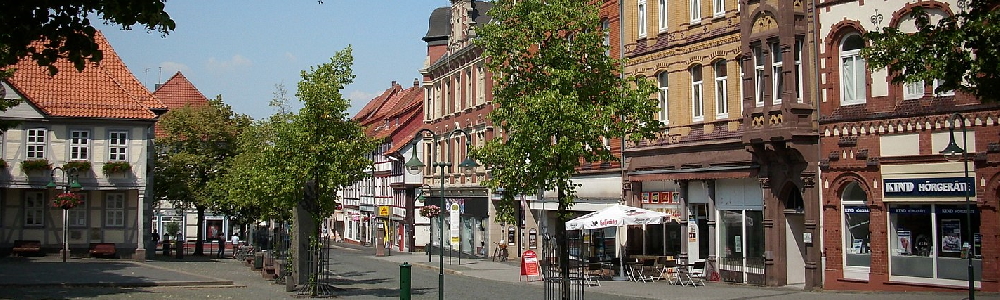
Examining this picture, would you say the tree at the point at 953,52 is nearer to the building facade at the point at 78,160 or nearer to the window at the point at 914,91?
the window at the point at 914,91

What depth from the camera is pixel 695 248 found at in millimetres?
32375

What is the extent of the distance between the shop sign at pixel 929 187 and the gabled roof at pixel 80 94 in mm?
33975

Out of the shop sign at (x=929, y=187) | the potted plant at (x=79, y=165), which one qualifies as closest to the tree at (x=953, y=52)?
the shop sign at (x=929, y=187)

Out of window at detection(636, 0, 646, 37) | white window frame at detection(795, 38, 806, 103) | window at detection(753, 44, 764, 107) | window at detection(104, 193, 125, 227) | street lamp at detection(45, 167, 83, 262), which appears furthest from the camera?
window at detection(104, 193, 125, 227)

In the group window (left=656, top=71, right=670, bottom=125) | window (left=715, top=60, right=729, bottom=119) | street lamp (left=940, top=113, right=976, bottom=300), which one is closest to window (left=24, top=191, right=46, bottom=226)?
window (left=656, top=71, right=670, bottom=125)

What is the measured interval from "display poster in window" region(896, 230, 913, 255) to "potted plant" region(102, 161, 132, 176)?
1341 inches

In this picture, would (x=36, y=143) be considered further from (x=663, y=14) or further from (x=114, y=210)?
(x=663, y=14)

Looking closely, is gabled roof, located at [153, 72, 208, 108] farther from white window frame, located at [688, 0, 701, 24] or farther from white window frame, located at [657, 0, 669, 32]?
white window frame, located at [688, 0, 701, 24]

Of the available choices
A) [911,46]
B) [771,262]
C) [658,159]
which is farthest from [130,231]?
[911,46]

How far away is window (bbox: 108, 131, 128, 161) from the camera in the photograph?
4778 centimetres

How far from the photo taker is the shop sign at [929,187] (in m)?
23.6

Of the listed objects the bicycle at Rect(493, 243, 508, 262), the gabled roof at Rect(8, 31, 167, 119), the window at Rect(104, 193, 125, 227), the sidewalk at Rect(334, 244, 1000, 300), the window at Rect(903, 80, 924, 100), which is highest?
the gabled roof at Rect(8, 31, 167, 119)

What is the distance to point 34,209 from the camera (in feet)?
156

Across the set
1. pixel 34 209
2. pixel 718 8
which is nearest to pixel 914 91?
pixel 718 8
